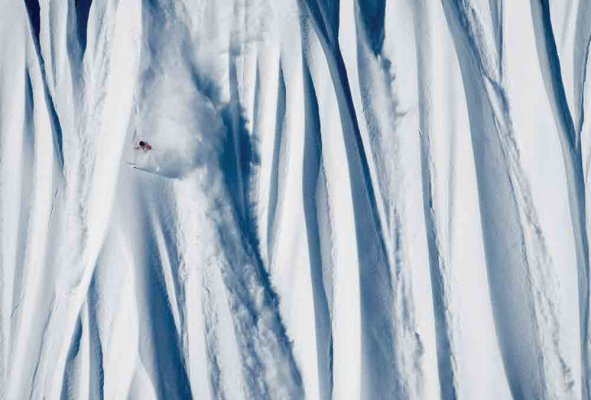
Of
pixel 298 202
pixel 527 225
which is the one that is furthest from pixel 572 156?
pixel 298 202

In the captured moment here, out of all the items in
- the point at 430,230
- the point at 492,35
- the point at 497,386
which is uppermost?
the point at 492,35

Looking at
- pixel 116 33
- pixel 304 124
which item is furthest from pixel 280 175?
pixel 116 33

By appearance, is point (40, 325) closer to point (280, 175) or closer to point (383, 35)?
point (280, 175)

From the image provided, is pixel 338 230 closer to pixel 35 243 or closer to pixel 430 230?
pixel 430 230

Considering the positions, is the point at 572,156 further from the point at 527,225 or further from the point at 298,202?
the point at 298,202

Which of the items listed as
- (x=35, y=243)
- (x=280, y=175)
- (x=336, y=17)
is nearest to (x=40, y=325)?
(x=35, y=243)

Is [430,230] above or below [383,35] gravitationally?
below
